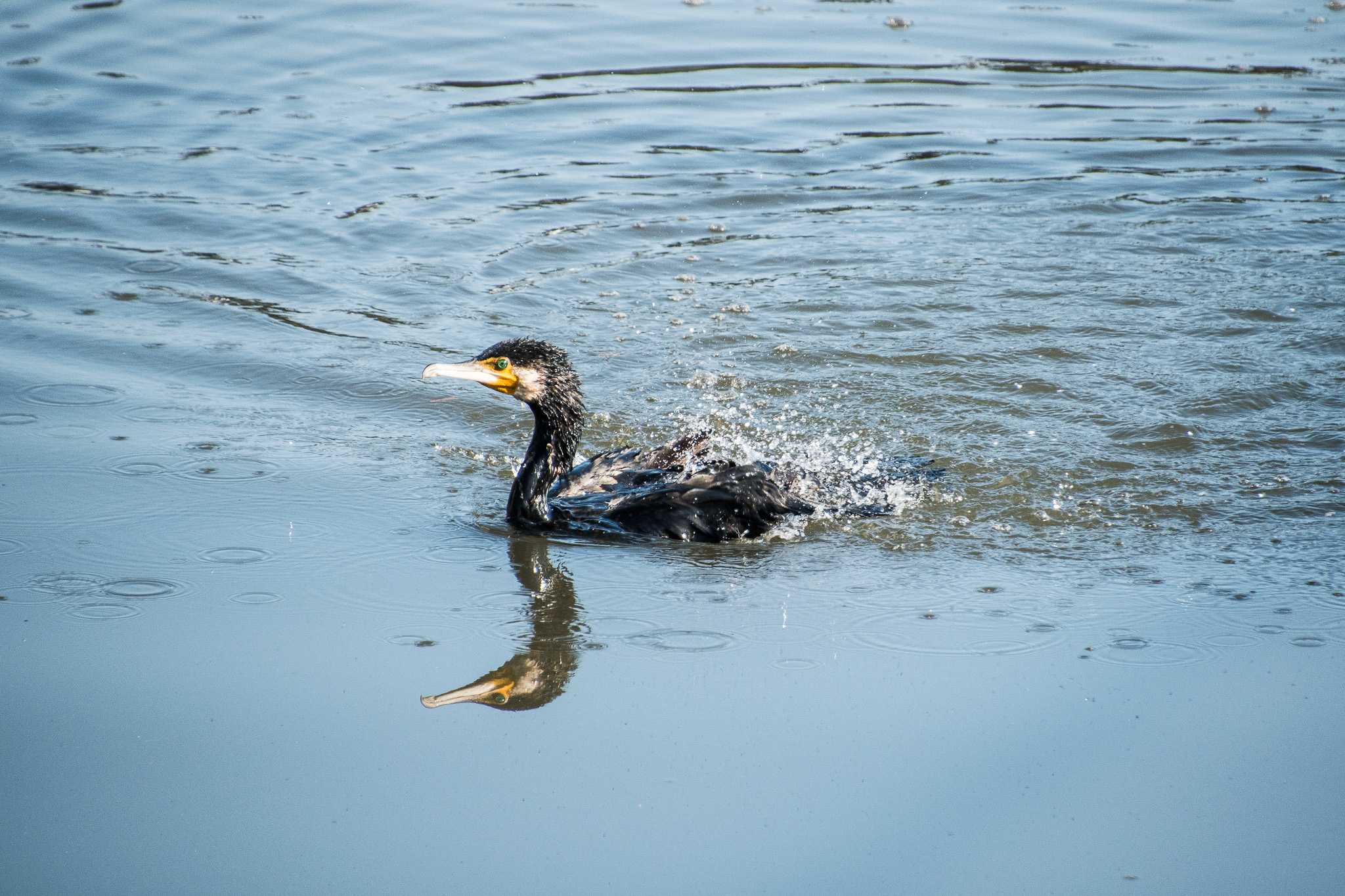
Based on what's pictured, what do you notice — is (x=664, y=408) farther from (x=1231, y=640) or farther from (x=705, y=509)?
(x=1231, y=640)

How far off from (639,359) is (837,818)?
5.48 meters

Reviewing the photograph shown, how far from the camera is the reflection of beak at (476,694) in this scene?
4.91 metres

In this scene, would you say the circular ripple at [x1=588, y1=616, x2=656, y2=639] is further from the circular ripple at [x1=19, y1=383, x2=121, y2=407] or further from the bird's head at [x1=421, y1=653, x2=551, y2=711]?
Answer: the circular ripple at [x1=19, y1=383, x2=121, y2=407]

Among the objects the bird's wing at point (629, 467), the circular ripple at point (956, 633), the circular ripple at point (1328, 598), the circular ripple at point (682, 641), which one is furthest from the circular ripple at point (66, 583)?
the circular ripple at point (1328, 598)

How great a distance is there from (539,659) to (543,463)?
6.28ft

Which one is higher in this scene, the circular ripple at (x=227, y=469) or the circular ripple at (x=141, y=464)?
the circular ripple at (x=141, y=464)

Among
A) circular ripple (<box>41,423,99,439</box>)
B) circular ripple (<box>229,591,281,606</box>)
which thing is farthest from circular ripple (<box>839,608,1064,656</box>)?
circular ripple (<box>41,423,99,439</box>)

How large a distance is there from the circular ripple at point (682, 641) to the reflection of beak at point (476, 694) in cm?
59

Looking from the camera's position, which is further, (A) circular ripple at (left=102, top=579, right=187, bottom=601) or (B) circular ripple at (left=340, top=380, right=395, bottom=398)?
(B) circular ripple at (left=340, top=380, right=395, bottom=398)

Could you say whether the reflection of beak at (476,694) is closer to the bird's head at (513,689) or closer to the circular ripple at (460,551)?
the bird's head at (513,689)

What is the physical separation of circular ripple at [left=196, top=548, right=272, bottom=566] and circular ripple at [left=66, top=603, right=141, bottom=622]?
0.57 metres

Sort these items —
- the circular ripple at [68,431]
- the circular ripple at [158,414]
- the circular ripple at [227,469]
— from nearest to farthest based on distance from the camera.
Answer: the circular ripple at [227,469] < the circular ripple at [68,431] < the circular ripple at [158,414]

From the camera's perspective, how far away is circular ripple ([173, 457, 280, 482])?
710 cm

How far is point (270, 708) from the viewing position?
4855 mm
